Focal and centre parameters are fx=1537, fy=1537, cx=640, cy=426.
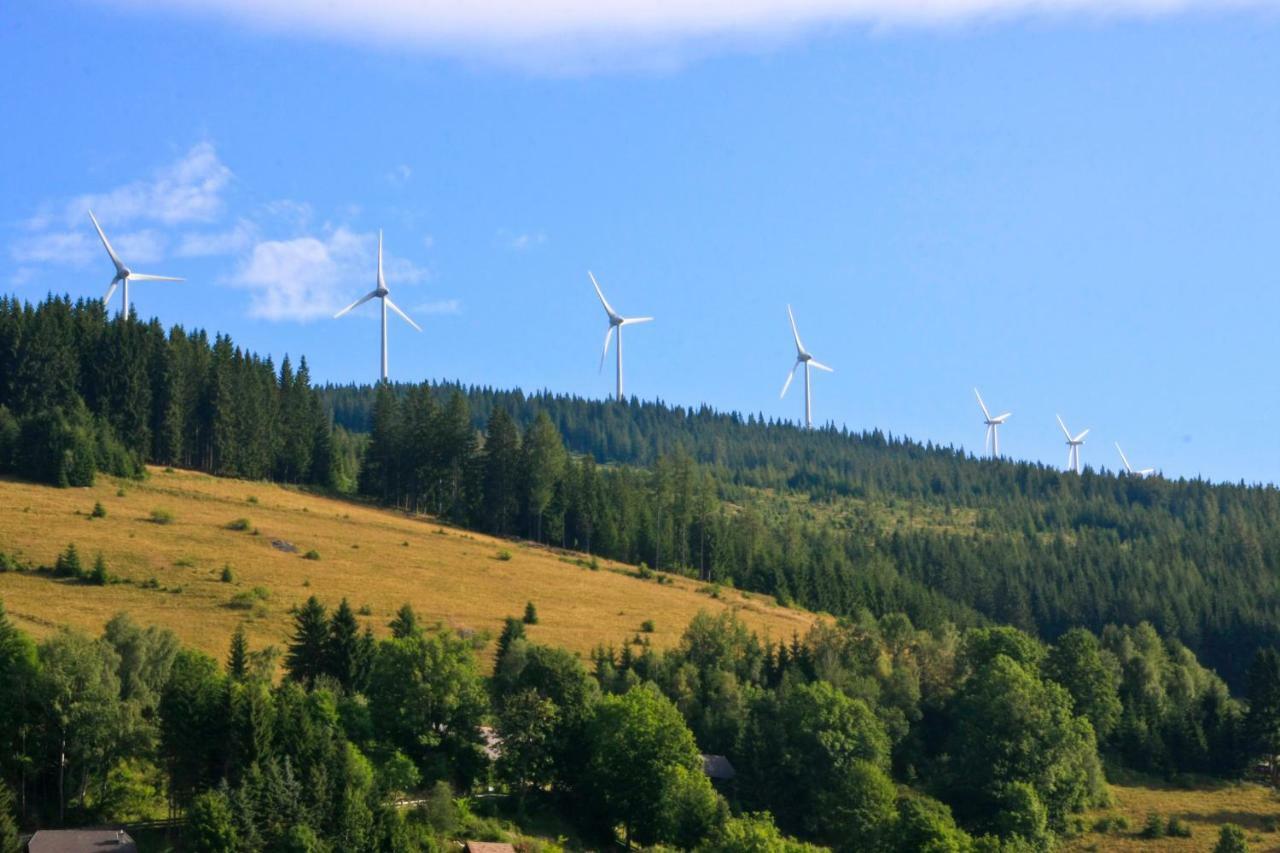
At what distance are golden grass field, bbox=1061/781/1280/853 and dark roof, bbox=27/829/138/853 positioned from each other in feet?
183

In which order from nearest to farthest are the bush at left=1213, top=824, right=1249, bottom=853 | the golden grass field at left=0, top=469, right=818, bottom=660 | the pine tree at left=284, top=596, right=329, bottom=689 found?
1. the bush at left=1213, top=824, right=1249, bottom=853
2. the pine tree at left=284, top=596, right=329, bottom=689
3. the golden grass field at left=0, top=469, right=818, bottom=660

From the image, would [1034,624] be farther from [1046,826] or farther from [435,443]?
[1046,826]

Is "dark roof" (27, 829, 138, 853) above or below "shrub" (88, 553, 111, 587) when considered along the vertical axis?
below

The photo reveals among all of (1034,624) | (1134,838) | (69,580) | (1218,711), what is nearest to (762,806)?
(1134,838)

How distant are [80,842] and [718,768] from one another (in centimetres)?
A: 3987

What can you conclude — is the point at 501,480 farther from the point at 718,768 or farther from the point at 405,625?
the point at 718,768

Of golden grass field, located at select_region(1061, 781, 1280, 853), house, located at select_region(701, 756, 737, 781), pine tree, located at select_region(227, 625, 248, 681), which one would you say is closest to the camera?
pine tree, located at select_region(227, 625, 248, 681)

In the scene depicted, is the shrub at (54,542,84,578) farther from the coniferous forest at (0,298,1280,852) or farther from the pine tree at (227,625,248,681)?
the pine tree at (227,625,248,681)

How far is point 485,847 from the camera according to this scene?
75.7 m

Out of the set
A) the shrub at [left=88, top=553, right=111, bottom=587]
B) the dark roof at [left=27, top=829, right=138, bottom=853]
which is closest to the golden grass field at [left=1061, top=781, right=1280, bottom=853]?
the dark roof at [left=27, top=829, right=138, bottom=853]

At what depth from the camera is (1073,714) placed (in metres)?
112

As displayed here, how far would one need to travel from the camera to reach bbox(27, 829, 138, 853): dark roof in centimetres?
6754

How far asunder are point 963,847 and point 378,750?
103 ft

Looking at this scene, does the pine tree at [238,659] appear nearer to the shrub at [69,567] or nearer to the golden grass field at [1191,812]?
the shrub at [69,567]
